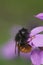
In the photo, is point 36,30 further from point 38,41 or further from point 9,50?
point 9,50

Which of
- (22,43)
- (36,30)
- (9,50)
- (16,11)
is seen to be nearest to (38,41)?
(36,30)

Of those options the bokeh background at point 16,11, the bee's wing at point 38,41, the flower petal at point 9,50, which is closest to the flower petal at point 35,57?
the bee's wing at point 38,41

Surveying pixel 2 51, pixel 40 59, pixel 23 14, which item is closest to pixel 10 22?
pixel 23 14

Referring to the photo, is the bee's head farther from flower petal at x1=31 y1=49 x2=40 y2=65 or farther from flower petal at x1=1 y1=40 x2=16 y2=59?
flower petal at x1=1 y1=40 x2=16 y2=59

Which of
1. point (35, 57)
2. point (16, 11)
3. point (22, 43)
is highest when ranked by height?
point (16, 11)

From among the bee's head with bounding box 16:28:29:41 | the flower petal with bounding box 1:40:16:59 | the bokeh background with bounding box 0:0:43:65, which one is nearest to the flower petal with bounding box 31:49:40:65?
the bee's head with bounding box 16:28:29:41

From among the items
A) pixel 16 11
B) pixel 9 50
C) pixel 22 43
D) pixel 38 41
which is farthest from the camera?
pixel 16 11

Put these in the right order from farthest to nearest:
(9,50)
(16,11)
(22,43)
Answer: (16,11) < (9,50) < (22,43)

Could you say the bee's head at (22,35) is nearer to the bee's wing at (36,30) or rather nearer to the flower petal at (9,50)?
the bee's wing at (36,30)

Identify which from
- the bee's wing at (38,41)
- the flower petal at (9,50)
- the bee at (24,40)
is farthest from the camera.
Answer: the flower petal at (9,50)

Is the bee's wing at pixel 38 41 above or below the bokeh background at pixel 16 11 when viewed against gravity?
below

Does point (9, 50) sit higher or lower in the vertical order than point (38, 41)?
higher

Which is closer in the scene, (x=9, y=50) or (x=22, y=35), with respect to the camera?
(x=22, y=35)
